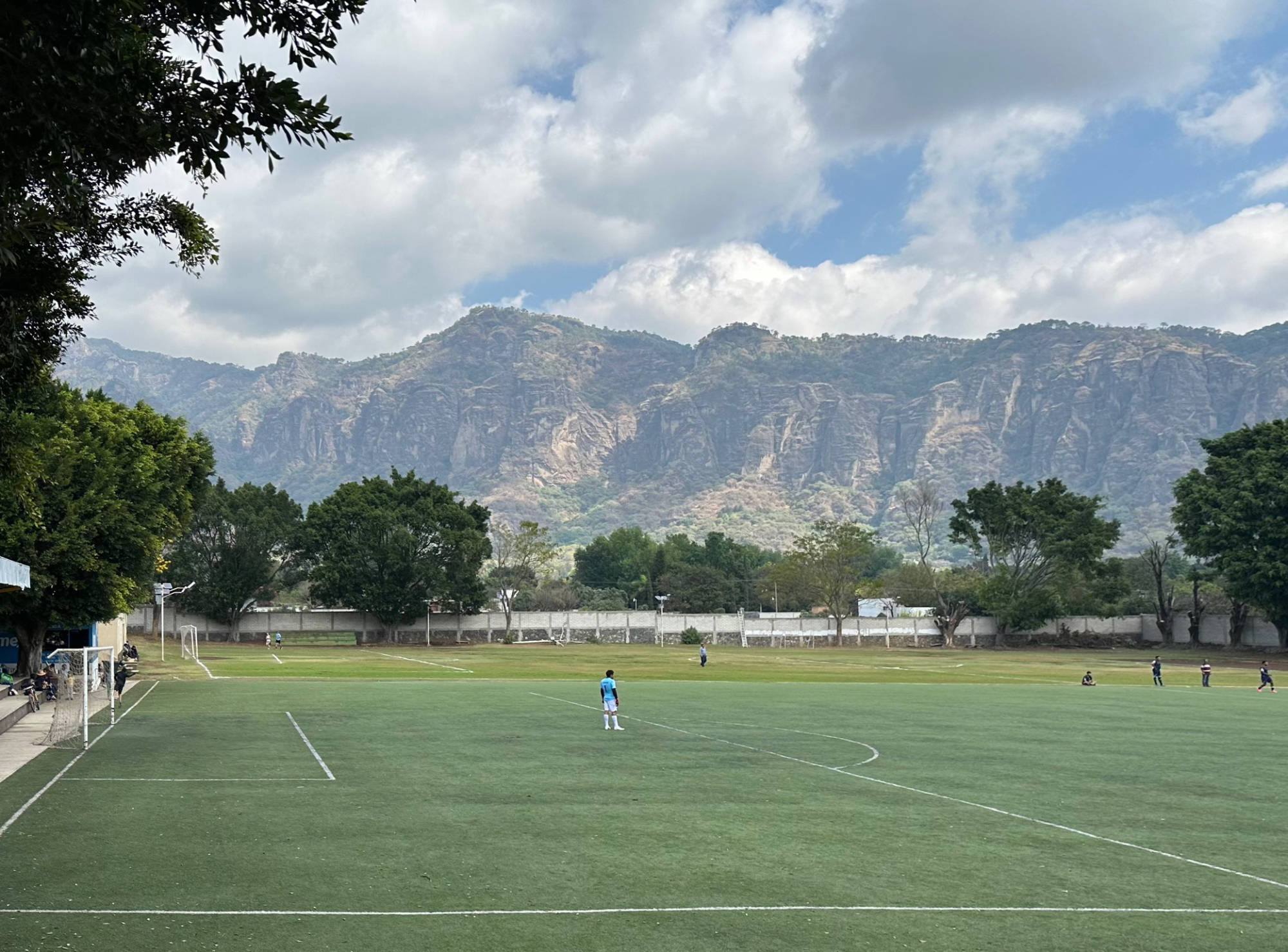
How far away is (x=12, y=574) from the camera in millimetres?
25672

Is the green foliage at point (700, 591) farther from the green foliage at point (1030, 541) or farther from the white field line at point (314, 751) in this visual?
the white field line at point (314, 751)

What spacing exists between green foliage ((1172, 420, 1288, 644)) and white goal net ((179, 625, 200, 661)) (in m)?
79.3

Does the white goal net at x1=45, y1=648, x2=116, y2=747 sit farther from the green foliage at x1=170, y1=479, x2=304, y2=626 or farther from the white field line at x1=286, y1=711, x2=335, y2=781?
the green foliage at x1=170, y1=479, x2=304, y2=626

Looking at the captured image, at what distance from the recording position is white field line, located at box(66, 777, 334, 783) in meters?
22.5

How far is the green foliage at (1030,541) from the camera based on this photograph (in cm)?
11612

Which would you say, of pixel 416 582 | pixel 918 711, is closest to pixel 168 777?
pixel 918 711

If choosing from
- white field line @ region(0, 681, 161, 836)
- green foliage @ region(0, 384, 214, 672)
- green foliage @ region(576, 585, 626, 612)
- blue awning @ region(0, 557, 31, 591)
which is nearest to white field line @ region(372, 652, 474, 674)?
green foliage @ region(0, 384, 214, 672)

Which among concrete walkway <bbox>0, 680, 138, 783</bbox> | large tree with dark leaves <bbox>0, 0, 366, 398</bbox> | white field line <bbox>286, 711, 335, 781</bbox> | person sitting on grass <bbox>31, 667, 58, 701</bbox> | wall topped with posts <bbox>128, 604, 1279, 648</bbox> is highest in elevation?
large tree with dark leaves <bbox>0, 0, 366, 398</bbox>

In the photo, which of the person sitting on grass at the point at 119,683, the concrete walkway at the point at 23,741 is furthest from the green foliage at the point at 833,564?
A: the concrete walkway at the point at 23,741

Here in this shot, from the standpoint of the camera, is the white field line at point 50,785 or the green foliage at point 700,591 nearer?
the white field line at point 50,785

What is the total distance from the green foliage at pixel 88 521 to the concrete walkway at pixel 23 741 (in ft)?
30.9

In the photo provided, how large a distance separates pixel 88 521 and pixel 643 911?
137 feet

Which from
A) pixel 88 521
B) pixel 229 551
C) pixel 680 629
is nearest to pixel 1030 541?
pixel 680 629

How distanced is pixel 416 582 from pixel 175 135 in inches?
3974
